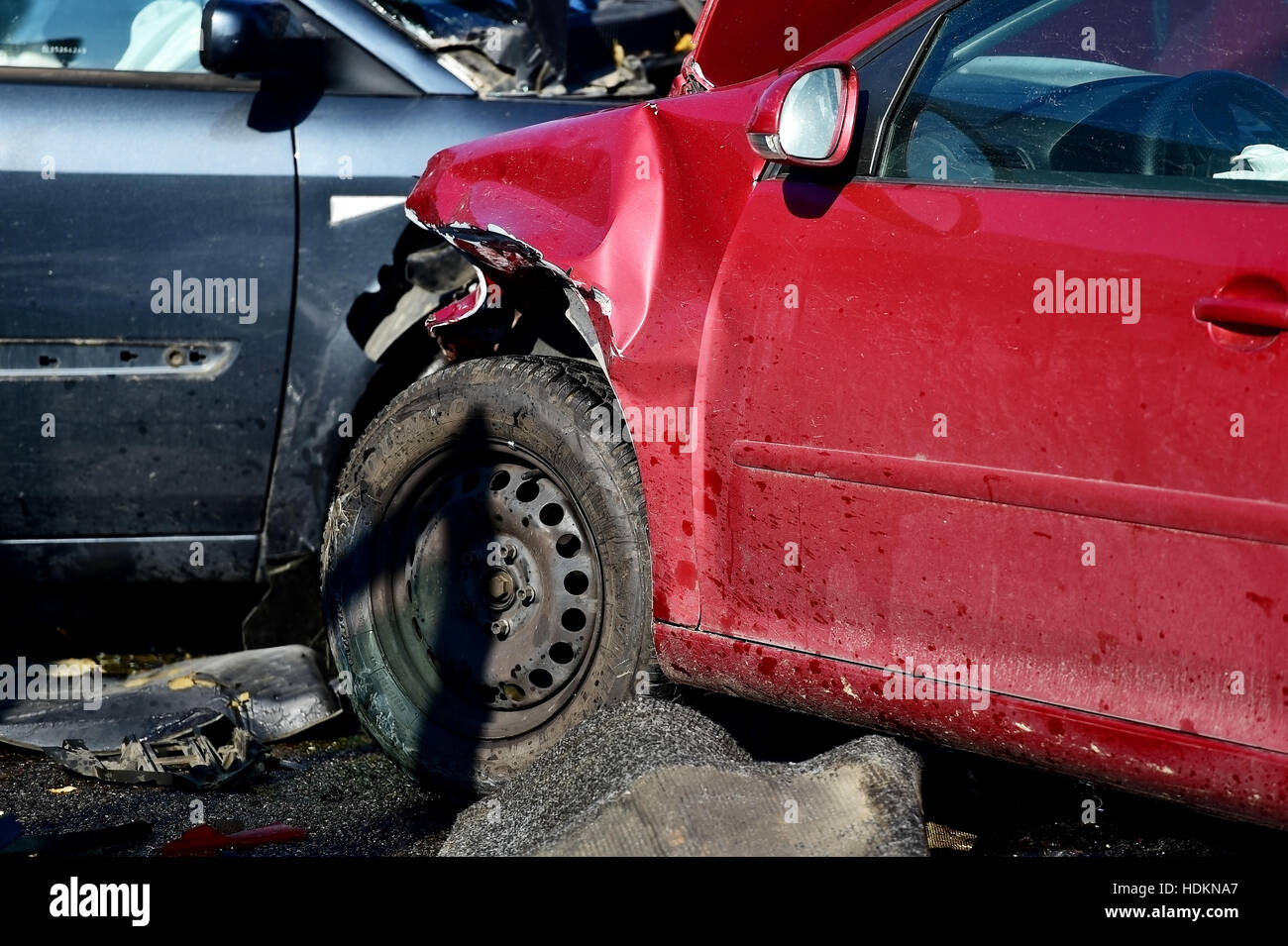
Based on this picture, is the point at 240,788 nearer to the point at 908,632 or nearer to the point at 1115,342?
the point at 908,632

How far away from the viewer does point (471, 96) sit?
375cm

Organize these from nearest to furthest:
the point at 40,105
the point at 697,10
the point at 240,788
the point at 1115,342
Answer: the point at 1115,342
the point at 240,788
the point at 40,105
the point at 697,10

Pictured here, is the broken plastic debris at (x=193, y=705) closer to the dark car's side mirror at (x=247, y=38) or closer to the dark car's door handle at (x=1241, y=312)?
the dark car's side mirror at (x=247, y=38)

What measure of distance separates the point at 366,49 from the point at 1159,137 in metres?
2.20

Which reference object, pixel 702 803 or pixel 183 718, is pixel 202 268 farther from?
pixel 702 803

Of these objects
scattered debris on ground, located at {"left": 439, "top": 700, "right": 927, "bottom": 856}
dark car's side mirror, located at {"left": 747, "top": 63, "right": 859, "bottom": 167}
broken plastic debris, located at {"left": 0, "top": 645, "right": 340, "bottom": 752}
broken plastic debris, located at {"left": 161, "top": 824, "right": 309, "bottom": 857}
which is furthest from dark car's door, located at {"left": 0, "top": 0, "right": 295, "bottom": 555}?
dark car's side mirror, located at {"left": 747, "top": 63, "right": 859, "bottom": 167}

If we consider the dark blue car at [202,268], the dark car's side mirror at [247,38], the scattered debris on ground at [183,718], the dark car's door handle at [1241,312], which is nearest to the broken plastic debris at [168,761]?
the scattered debris on ground at [183,718]

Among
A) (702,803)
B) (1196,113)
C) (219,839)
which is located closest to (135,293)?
(219,839)

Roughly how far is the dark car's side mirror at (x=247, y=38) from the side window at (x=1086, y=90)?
1.77 metres

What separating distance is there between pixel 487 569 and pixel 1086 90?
1.57 meters

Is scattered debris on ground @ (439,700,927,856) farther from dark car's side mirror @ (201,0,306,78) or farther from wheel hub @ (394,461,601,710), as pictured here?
dark car's side mirror @ (201,0,306,78)

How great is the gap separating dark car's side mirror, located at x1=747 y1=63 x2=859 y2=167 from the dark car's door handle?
0.69 m

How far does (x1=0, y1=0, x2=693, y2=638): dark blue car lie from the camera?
3.53 metres
